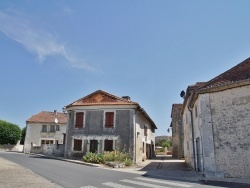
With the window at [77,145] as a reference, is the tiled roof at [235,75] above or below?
above

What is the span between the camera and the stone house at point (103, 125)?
69.6 feet

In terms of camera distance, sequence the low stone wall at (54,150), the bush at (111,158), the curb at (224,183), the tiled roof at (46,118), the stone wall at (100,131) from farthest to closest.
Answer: the tiled roof at (46,118), the low stone wall at (54,150), the stone wall at (100,131), the bush at (111,158), the curb at (224,183)

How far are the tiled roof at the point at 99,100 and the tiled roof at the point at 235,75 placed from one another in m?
10.4

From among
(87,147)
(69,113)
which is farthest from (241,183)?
(69,113)

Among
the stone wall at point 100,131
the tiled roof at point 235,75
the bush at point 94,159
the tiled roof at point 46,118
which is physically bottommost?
the bush at point 94,159

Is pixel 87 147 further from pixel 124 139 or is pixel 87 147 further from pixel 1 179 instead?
pixel 1 179

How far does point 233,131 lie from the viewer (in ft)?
36.9

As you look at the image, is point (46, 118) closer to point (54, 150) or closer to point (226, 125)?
point (54, 150)

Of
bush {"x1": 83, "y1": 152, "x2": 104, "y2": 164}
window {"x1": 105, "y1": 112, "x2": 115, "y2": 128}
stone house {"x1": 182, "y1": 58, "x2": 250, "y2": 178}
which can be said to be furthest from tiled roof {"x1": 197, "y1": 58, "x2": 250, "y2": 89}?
window {"x1": 105, "y1": 112, "x2": 115, "y2": 128}

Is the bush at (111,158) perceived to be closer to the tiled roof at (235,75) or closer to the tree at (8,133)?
the tiled roof at (235,75)

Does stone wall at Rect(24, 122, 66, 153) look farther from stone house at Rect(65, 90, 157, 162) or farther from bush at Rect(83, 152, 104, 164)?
bush at Rect(83, 152, 104, 164)

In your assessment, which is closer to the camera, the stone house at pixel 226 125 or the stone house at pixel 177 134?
the stone house at pixel 226 125

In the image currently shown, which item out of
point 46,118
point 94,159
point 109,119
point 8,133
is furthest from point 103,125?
point 8,133

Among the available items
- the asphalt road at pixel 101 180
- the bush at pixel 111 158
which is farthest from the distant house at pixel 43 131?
the asphalt road at pixel 101 180
